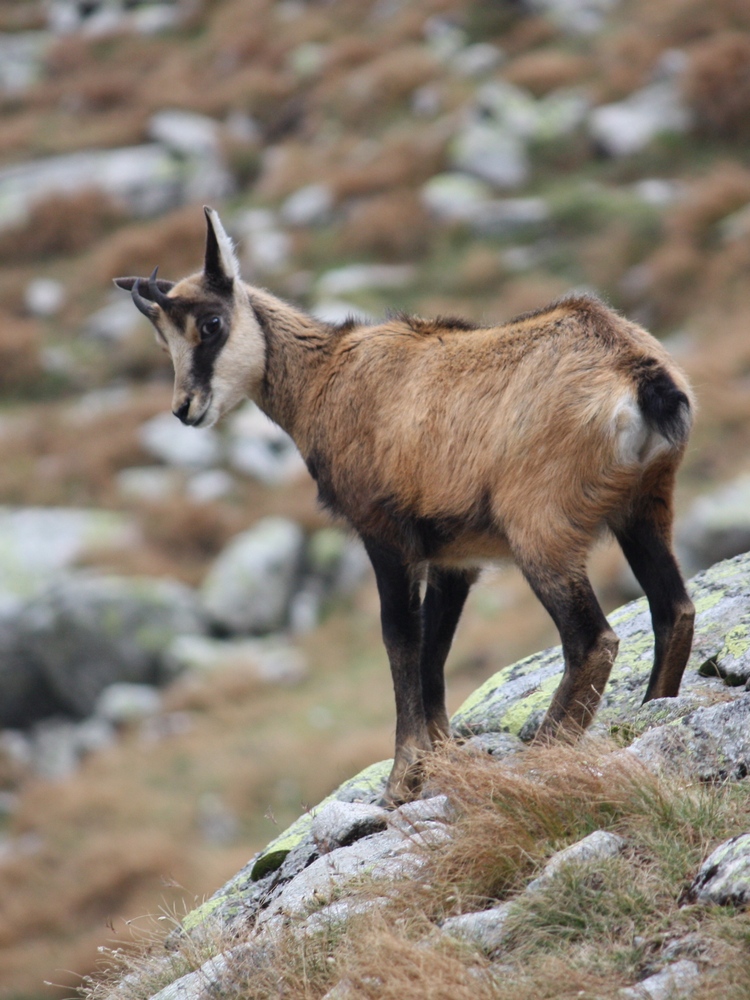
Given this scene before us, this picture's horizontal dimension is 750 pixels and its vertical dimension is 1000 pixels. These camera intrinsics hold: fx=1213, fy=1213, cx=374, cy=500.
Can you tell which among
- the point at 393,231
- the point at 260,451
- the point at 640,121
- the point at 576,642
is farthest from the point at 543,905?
the point at 640,121

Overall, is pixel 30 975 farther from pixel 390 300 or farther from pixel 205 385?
pixel 390 300

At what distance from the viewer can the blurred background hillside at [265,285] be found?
15.8 metres

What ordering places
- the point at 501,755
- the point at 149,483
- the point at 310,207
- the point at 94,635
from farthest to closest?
the point at 310,207 < the point at 149,483 < the point at 94,635 < the point at 501,755


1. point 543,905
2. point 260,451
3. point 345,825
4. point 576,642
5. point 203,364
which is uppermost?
point 260,451

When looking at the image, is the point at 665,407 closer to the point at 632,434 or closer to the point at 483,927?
the point at 632,434

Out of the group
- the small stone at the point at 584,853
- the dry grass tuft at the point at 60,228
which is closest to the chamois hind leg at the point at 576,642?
the small stone at the point at 584,853

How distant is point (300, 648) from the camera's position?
18.5m

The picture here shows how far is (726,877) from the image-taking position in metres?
4.38

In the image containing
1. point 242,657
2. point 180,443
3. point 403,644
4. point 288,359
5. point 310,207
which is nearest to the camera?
point 403,644

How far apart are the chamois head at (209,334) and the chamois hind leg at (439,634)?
1.88 metres

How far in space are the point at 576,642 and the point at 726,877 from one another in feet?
6.07

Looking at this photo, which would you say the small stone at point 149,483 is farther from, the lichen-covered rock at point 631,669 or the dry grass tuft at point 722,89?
the lichen-covered rock at point 631,669

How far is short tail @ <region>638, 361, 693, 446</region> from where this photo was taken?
5.80 m

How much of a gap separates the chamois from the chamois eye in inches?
0.6
